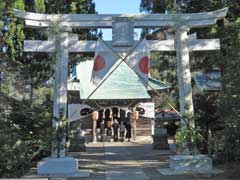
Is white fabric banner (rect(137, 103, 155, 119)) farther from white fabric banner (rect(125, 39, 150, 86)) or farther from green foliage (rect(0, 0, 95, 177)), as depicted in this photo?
white fabric banner (rect(125, 39, 150, 86))

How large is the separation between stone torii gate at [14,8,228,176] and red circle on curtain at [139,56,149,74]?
1.58ft

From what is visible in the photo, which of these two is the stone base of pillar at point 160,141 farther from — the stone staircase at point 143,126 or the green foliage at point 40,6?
the stone staircase at point 143,126

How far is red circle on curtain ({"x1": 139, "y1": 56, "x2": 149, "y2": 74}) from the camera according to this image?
52.8 ft

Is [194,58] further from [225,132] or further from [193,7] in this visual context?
[225,132]

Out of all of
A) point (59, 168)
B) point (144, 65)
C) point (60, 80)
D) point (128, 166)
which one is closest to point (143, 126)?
point (128, 166)

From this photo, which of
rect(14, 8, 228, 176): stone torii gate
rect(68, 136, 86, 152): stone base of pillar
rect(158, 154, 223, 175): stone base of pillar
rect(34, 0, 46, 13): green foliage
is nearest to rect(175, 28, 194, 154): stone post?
rect(14, 8, 228, 176): stone torii gate

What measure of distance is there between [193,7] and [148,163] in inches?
256

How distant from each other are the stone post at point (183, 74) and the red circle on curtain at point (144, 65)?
1.05 m

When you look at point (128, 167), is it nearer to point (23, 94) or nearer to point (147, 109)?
point (23, 94)

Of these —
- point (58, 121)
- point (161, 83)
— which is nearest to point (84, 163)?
point (58, 121)

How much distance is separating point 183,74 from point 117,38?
8.33 ft

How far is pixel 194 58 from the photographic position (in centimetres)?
2034

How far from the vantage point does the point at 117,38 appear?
1600cm

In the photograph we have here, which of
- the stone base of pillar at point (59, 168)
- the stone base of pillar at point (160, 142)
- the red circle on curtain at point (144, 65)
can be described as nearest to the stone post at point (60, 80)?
the stone base of pillar at point (59, 168)
